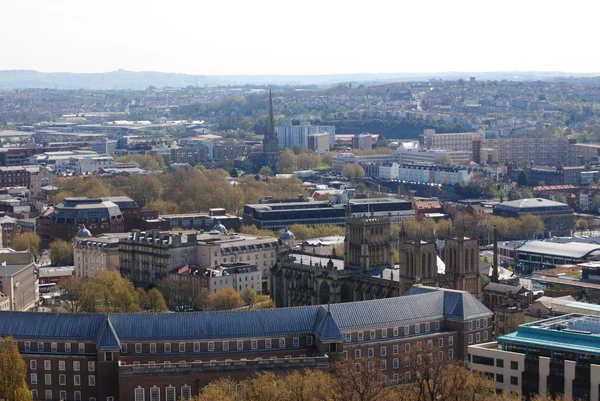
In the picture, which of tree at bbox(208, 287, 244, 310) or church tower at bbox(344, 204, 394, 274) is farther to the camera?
tree at bbox(208, 287, 244, 310)

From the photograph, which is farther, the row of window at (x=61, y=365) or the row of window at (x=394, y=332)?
the row of window at (x=394, y=332)

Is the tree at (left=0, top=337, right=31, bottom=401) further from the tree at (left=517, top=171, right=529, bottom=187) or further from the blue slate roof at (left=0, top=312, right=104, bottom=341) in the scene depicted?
the tree at (left=517, top=171, right=529, bottom=187)

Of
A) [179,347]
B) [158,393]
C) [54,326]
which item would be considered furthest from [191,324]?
[54,326]

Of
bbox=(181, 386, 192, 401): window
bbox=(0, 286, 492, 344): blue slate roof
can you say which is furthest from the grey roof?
bbox=(181, 386, 192, 401): window

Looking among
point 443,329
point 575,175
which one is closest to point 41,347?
point 443,329

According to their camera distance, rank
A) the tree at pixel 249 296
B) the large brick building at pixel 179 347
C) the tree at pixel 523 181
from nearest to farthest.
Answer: the large brick building at pixel 179 347
the tree at pixel 249 296
the tree at pixel 523 181

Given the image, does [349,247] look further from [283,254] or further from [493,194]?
[493,194]

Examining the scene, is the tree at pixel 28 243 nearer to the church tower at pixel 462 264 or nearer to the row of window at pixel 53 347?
the church tower at pixel 462 264

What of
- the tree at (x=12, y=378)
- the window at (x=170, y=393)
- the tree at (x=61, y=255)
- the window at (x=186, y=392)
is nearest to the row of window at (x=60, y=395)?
the window at (x=170, y=393)
